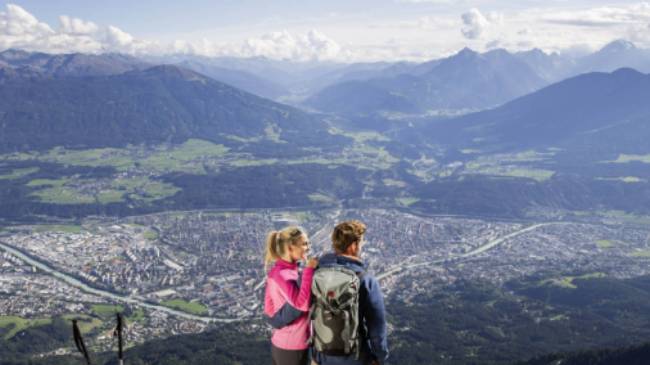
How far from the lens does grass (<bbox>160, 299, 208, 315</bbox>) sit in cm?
10904

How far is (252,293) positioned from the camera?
119m

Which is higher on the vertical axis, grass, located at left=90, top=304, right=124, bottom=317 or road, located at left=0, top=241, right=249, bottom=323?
grass, located at left=90, top=304, right=124, bottom=317

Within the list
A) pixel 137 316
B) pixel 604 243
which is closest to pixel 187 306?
pixel 137 316

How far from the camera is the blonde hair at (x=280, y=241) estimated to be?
12.6 m

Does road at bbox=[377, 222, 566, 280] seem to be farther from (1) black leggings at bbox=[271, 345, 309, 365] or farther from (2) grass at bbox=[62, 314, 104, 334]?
(1) black leggings at bbox=[271, 345, 309, 365]

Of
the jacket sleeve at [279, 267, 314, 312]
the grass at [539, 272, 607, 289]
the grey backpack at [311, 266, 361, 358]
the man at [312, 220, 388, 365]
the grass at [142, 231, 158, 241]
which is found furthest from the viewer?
the grass at [142, 231, 158, 241]

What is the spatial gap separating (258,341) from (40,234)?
93.7 meters

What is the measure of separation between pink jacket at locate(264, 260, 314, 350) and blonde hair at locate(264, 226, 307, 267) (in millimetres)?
184

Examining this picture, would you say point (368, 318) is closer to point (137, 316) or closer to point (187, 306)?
point (137, 316)

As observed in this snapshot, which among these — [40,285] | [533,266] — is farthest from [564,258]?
[40,285]

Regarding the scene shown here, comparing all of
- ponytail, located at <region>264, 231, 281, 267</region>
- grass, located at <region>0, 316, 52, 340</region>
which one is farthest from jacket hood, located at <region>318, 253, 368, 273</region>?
grass, located at <region>0, 316, 52, 340</region>

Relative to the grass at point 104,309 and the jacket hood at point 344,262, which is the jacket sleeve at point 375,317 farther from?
the grass at point 104,309

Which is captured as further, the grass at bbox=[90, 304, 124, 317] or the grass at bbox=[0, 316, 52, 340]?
the grass at bbox=[90, 304, 124, 317]

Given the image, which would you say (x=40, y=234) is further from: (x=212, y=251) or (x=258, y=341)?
(x=258, y=341)
